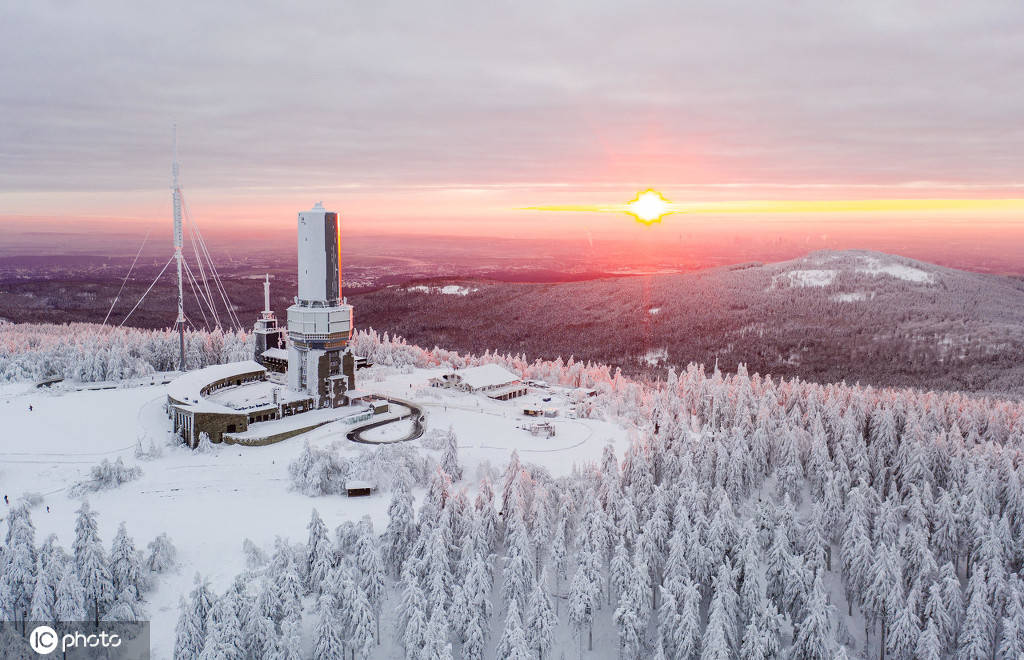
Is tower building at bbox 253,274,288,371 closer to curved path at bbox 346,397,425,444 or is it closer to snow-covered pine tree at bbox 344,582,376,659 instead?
curved path at bbox 346,397,425,444

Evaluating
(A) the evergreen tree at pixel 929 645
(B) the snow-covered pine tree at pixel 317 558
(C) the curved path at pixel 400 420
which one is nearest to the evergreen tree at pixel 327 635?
(B) the snow-covered pine tree at pixel 317 558

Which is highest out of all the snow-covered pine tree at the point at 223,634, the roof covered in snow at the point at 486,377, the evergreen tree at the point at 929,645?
the roof covered in snow at the point at 486,377

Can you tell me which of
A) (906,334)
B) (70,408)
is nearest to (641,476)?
(70,408)

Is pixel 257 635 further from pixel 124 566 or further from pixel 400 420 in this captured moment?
pixel 400 420

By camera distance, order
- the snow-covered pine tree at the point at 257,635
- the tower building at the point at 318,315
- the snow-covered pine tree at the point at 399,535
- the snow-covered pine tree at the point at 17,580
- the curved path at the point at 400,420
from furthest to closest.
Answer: the tower building at the point at 318,315, the curved path at the point at 400,420, the snow-covered pine tree at the point at 399,535, the snow-covered pine tree at the point at 17,580, the snow-covered pine tree at the point at 257,635

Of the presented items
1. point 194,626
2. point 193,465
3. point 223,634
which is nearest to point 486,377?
point 193,465

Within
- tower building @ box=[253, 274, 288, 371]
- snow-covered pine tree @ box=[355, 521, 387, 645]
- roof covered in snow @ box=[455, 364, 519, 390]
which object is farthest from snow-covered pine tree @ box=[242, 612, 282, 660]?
tower building @ box=[253, 274, 288, 371]

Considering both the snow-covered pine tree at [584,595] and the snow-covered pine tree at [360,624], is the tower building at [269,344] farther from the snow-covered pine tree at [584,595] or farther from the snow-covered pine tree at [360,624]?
the snow-covered pine tree at [584,595]
